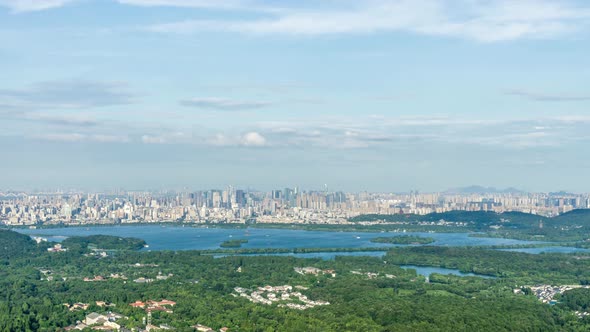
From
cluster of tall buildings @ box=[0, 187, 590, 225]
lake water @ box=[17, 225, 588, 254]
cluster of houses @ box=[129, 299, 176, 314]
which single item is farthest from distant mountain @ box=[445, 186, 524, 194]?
cluster of houses @ box=[129, 299, 176, 314]

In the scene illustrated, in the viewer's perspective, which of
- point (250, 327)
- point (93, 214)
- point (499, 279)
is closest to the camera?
point (250, 327)

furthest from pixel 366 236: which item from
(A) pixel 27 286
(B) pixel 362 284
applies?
(A) pixel 27 286

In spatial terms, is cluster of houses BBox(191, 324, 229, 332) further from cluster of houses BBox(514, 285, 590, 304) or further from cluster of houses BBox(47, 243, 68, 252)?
cluster of houses BBox(47, 243, 68, 252)

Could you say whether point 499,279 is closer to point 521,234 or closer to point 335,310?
point 335,310

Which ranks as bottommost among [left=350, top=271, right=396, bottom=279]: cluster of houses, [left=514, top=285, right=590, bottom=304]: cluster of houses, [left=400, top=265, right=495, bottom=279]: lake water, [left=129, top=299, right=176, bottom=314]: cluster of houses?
[left=514, top=285, right=590, bottom=304]: cluster of houses

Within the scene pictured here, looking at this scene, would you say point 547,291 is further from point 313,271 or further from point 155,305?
point 155,305

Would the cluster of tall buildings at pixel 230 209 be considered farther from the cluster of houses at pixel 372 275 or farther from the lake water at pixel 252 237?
the cluster of houses at pixel 372 275

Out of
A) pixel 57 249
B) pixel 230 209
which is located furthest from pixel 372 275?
pixel 230 209
